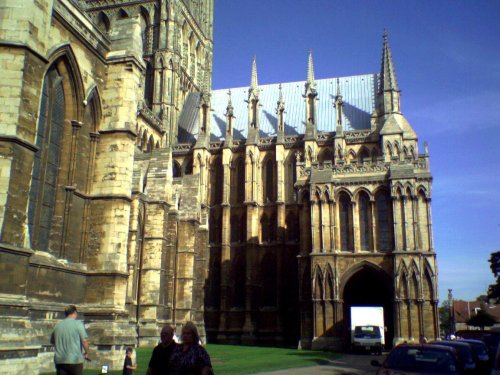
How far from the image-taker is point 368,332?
30000mm

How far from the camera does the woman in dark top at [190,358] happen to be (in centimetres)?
612

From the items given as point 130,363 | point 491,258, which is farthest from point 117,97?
point 491,258

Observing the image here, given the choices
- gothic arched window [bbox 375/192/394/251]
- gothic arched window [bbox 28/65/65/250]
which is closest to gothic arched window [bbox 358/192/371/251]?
gothic arched window [bbox 375/192/394/251]

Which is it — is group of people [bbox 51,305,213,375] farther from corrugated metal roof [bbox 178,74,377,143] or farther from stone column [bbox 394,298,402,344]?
corrugated metal roof [bbox 178,74,377,143]

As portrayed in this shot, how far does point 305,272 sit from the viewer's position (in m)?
33.8

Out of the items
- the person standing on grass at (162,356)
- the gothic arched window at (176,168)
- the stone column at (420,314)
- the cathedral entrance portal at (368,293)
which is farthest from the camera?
the gothic arched window at (176,168)

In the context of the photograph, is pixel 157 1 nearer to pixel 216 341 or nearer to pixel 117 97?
pixel 216 341

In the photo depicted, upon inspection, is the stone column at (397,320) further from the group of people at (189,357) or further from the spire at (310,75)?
the group of people at (189,357)

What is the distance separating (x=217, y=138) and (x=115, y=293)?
33154mm

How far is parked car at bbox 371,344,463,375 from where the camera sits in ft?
32.3

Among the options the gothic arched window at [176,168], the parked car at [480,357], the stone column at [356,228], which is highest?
the gothic arched window at [176,168]

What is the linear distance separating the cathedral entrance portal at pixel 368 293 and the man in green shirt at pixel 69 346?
25.1m

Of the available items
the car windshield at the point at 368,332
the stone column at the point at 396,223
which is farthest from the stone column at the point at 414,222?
the car windshield at the point at 368,332

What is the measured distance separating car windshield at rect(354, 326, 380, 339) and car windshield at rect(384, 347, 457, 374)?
19.9m
